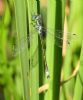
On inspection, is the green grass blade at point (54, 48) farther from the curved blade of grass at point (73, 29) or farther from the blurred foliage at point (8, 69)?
the blurred foliage at point (8, 69)

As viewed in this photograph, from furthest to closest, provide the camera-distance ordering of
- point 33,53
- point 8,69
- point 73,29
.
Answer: point 8,69 < point 73,29 < point 33,53

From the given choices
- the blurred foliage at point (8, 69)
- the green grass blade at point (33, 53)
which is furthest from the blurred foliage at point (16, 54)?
the green grass blade at point (33, 53)

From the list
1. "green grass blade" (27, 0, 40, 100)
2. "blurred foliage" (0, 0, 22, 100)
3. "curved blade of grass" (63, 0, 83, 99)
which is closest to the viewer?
"green grass blade" (27, 0, 40, 100)

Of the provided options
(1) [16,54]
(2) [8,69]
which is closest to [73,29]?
(1) [16,54]

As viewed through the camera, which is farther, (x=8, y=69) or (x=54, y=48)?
(x=8, y=69)

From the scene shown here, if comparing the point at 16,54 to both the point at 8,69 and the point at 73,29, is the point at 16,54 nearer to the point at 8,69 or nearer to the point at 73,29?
the point at 73,29

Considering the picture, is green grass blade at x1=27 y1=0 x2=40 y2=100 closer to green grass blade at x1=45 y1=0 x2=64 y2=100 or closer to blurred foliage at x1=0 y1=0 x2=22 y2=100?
green grass blade at x1=45 y1=0 x2=64 y2=100

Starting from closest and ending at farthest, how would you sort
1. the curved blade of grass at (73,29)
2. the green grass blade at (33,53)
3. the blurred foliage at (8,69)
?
the green grass blade at (33,53) → the curved blade of grass at (73,29) → the blurred foliage at (8,69)

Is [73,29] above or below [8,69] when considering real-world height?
→ above

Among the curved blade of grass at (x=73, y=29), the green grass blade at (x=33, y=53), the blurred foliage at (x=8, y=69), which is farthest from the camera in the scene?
the blurred foliage at (x=8, y=69)

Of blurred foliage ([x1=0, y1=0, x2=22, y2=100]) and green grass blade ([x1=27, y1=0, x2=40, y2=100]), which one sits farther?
blurred foliage ([x1=0, y1=0, x2=22, y2=100])

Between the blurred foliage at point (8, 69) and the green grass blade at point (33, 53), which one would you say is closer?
the green grass blade at point (33, 53)

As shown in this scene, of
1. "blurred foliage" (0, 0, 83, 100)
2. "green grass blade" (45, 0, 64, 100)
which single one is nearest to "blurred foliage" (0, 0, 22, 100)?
"blurred foliage" (0, 0, 83, 100)
